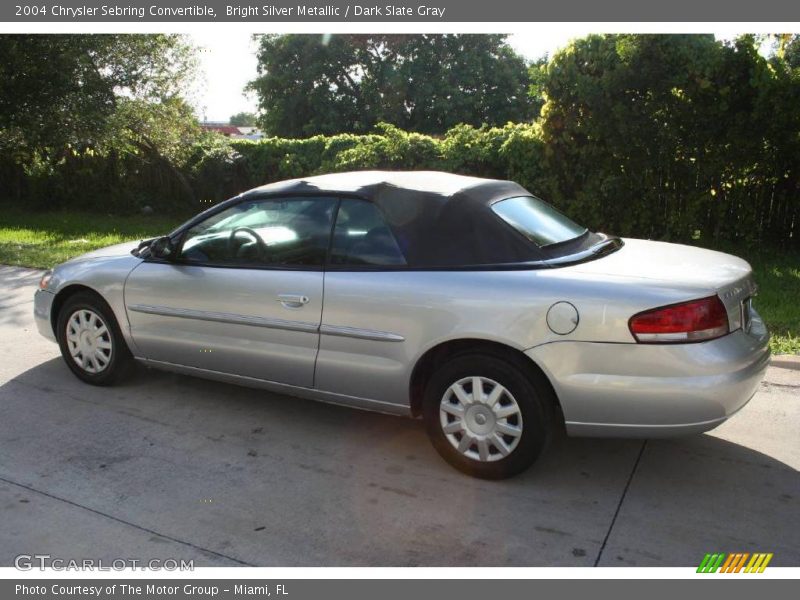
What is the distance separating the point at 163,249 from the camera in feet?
16.0

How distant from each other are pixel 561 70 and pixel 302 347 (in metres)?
7.17

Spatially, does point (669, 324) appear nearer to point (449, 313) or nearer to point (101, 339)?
point (449, 313)

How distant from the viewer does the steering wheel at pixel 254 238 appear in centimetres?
451

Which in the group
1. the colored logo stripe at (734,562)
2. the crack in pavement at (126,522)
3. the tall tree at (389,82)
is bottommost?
the colored logo stripe at (734,562)

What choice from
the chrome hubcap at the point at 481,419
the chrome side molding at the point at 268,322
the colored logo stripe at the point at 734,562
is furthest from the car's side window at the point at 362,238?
the colored logo stripe at the point at 734,562

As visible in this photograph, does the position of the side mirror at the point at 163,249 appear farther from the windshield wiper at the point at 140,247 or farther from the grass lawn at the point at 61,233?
the grass lawn at the point at 61,233

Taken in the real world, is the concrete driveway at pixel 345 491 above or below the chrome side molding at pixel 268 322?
below

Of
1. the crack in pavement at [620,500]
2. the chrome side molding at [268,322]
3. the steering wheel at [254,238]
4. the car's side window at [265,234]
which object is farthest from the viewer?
the steering wheel at [254,238]

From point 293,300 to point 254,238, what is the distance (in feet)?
1.85

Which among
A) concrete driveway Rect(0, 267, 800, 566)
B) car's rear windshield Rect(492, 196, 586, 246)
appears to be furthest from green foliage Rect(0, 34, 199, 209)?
car's rear windshield Rect(492, 196, 586, 246)

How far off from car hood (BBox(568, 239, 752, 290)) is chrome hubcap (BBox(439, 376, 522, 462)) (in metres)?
0.74

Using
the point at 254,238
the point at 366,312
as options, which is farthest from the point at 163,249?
the point at 366,312
